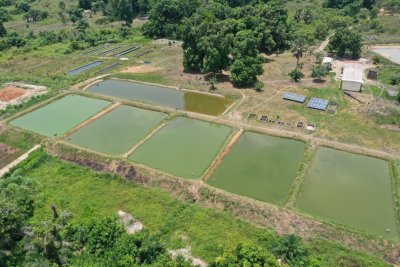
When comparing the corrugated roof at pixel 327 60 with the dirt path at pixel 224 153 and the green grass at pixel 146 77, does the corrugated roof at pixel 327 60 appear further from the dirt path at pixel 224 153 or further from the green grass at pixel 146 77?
the green grass at pixel 146 77

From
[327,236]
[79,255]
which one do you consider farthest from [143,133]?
[327,236]

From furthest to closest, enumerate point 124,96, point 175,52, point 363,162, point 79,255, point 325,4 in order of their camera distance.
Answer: point 325,4, point 175,52, point 124,96, point 363,162, point 79,255

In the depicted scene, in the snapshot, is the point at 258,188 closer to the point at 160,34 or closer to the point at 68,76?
the point at 68,76

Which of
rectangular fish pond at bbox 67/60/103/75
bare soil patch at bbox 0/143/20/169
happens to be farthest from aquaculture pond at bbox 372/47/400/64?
bare soil patch at bbox 0/143/20/169

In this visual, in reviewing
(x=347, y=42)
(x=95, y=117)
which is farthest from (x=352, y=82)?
(x=95, y=117)

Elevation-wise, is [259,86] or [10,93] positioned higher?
[259,86]

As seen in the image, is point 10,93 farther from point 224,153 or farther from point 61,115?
point 224,153
